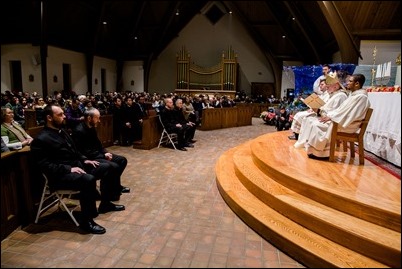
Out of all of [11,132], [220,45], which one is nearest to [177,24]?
[220,45]

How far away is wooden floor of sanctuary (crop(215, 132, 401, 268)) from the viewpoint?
2.37m

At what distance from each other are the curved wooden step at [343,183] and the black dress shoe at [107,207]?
6.28 feet

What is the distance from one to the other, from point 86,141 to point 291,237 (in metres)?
2.60

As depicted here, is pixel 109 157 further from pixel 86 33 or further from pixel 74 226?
pixel 86 33

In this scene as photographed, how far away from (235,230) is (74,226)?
1.63m

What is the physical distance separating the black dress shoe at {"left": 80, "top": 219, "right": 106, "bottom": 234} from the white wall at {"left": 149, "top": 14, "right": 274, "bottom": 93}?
594 inches

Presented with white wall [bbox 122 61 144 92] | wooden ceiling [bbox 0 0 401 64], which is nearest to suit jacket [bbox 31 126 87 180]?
wooden ceiling [bbox 0 0 401 64]

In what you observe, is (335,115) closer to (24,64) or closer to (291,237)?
(291,237)

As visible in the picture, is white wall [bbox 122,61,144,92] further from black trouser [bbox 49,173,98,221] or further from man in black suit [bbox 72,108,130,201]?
black trouser [bbox 49,173,98,221]

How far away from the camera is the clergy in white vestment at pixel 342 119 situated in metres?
3.79

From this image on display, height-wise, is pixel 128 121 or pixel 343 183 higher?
pixel 128 121

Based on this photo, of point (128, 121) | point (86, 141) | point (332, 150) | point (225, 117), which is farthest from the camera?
point (225, 117)

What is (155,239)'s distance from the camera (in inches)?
110

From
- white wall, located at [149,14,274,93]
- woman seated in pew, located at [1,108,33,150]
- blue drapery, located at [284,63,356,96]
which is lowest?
woman seated in pew, located at [1,108,33,150]
